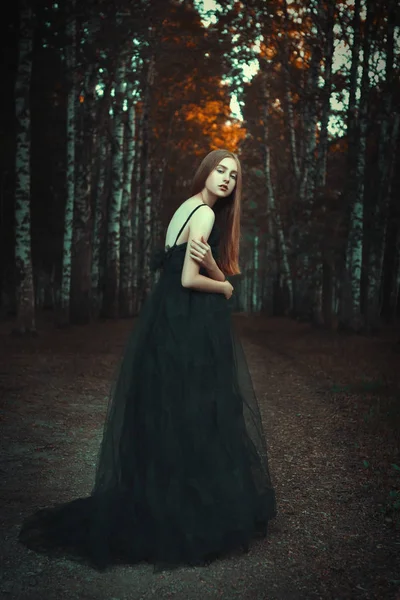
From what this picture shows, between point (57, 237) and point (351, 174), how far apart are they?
1295 centimetres

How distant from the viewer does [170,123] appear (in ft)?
99.7

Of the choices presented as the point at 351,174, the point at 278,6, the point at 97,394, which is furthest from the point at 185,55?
the point at 97,394

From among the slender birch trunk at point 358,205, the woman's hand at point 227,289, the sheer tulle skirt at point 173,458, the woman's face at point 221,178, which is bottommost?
the sheer tulle skirt at point 173,458

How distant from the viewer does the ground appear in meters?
3.41

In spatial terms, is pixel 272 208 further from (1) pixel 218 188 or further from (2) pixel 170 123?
(1) pixel 218 188

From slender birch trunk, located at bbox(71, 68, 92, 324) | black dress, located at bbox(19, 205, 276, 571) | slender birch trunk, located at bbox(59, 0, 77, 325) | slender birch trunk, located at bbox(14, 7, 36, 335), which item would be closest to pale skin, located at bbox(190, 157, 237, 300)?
black dress, located at bbox(19, 205, 276, 571)

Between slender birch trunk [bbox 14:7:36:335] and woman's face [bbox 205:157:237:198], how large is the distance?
38.1ft

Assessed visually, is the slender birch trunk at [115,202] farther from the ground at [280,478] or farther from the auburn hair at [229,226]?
the auburn hair at [229,226]

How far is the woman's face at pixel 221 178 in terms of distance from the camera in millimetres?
4098

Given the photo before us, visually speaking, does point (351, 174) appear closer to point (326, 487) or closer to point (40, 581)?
point (326, 487)

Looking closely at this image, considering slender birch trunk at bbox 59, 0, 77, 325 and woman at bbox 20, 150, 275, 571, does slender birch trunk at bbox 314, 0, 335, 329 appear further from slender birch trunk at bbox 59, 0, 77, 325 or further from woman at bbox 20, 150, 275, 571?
woman at bbox 20, 150, 275, 571

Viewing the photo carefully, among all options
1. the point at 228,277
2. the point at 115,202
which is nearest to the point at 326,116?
the point at 115,202

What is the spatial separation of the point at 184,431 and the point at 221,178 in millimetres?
1753

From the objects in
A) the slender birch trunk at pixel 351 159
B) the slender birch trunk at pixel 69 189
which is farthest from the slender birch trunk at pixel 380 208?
the slender birch trunk at pixel 69 189
